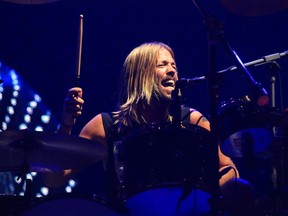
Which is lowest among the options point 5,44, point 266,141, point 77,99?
point 266,141

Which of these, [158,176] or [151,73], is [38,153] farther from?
[151,73]

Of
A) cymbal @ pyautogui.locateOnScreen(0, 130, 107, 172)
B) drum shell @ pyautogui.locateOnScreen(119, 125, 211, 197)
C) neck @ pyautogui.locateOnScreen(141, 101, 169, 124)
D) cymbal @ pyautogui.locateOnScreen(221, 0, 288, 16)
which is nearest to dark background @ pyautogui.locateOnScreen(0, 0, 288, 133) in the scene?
neck @ pyautogui.locateOnScreen(141, 101, 169, 124)

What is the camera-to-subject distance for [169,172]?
7.18 ft

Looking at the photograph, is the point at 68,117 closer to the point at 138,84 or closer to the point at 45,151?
the point at 45,151

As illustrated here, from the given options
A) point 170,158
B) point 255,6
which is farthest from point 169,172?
point 255,6

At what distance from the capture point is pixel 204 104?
3.70 meters

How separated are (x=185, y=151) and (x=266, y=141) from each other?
357 millimetres

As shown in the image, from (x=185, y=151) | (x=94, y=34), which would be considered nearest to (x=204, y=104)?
(x=94, y=34)

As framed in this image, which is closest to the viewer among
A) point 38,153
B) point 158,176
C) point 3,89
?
point 158,176

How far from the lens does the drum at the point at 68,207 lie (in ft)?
7.06

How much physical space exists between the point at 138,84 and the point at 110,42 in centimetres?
65

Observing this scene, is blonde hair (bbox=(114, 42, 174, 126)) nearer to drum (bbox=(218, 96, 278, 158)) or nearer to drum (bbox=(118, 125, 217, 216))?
drum (bbox=(118, 125, 217, 216))

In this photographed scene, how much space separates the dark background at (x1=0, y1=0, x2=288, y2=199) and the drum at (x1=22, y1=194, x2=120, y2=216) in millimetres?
1412

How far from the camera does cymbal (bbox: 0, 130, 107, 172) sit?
7.47ft
